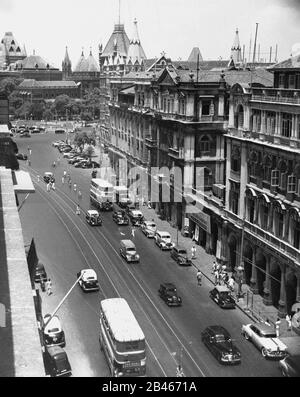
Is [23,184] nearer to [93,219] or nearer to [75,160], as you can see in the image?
[93,219]

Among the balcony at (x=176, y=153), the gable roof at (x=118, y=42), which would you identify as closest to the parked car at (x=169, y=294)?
the balcony at (x=176, y=153)

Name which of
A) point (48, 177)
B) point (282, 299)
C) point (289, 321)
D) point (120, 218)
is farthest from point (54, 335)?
point (48, 177)

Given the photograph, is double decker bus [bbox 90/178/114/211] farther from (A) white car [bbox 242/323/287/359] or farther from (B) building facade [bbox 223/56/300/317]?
(A) white car [bbox 242/323/287/359]

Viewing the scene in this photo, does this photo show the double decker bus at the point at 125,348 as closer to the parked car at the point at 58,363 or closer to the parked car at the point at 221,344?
the parked car at the point at 58,363

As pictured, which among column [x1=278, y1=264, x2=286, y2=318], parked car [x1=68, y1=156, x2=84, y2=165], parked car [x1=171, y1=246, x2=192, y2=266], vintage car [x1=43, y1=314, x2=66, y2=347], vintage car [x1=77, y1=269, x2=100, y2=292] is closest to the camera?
vintage car [x1=43, y1=314, x2=66, y2=347]

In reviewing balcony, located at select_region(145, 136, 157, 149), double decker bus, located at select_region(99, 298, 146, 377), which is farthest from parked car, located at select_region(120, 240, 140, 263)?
balcony, located at select_region(145, 136, 157, 149)

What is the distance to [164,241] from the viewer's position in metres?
54.5

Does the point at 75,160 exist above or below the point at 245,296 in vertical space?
above

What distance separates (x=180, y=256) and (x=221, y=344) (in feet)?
58.7

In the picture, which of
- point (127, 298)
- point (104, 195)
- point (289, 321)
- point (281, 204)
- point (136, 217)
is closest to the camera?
point (289, 321)

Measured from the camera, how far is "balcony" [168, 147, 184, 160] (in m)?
59.2

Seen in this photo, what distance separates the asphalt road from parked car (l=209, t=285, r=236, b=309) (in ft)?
1.37

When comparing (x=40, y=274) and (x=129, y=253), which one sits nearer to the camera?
(x=40, y=274)
